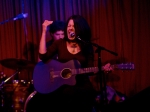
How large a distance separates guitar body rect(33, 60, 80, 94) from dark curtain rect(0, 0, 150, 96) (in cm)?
117

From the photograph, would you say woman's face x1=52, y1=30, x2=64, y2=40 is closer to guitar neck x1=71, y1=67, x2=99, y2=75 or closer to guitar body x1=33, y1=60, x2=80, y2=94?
guitar body x1=33, y1=60, x2=80, y2=94

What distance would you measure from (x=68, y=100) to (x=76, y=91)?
18 cm

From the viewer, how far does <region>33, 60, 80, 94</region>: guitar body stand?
3.27 meters

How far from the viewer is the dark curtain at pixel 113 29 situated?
417cm

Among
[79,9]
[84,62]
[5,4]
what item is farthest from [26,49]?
[84,62]

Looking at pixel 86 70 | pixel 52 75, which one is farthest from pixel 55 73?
pixel 86 70

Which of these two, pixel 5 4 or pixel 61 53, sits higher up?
pixel 5 4

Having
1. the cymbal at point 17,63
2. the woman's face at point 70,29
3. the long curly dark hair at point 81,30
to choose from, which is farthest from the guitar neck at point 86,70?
the cymbal at point 17,63

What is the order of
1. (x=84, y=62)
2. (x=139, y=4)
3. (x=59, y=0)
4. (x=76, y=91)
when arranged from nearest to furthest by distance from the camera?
(x=76, y=91) < (x=84, y=62) < (x=139, y=4) < (x=59, y=0)

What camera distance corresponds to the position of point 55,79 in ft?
11.0

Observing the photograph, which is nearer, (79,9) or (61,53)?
(61,53)

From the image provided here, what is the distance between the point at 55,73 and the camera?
3.38m

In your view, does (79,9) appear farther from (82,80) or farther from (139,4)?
(82,80)

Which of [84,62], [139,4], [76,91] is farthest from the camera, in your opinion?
[139,4]
